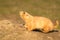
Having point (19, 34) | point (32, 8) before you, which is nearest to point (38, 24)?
point (19, 34)

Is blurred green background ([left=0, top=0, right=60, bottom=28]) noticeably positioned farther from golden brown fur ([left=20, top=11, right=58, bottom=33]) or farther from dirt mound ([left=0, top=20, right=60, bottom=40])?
golden brown fur ([left=20, top=11, right=58, bottom=33])

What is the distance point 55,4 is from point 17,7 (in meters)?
3.58

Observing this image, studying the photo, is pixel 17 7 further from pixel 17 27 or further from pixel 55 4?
pixel 17 27

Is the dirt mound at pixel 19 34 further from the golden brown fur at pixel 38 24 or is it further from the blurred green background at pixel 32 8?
the blurred green background at pixel 32 8

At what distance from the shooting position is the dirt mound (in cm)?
893

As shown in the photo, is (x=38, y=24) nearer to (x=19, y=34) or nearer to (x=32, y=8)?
(x=19, y=34)

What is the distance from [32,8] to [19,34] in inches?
417

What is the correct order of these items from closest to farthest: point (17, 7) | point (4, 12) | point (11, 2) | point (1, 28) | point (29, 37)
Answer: point (29, 37) → point (1, 28) → point (4, 12) → point (17, 7) → point (11, 2)

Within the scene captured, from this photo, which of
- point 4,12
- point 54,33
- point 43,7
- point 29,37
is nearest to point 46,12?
point 43,7

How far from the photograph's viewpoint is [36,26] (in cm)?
937

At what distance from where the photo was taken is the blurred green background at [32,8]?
17.7 meters

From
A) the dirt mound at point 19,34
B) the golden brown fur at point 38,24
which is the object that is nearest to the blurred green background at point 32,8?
the dirt mound at point 19,34

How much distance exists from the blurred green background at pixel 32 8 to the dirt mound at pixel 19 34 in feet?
22.5

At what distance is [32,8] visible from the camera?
19.6 meters
